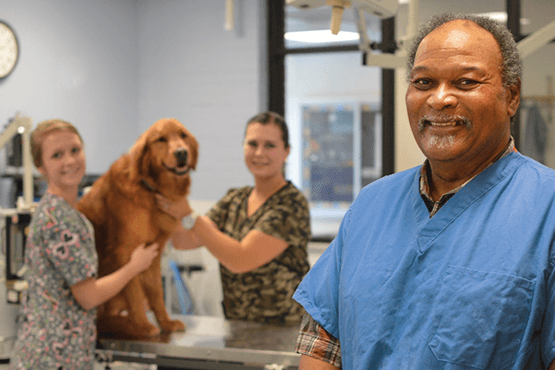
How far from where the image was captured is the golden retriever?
1980 millimetres

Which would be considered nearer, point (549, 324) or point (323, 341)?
point (549, 324)

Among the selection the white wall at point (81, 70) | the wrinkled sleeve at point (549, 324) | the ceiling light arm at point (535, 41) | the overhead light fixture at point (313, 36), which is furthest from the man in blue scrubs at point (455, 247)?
the overhead light fixture at point (313, 36)

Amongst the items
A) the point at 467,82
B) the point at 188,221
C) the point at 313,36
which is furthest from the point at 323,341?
the point at 313,36

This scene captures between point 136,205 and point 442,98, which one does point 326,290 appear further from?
point 136,205

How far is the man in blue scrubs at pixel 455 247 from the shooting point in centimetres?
83

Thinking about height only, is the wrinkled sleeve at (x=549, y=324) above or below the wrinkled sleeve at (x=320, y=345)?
above

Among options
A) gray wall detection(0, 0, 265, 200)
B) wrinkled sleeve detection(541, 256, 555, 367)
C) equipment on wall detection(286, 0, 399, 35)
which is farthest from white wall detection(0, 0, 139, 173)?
wrinkled sleeve detection(541, 256, 555, 367)

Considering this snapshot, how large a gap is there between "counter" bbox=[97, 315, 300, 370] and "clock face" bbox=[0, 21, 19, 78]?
2900mm

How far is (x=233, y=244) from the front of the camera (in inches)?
81.7

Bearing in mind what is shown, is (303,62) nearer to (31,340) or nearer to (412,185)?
(31,340)

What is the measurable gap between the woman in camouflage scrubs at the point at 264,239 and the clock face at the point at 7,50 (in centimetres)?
270

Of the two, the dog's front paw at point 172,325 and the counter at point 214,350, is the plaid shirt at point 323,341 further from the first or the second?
the dog's front paw at point 172,325

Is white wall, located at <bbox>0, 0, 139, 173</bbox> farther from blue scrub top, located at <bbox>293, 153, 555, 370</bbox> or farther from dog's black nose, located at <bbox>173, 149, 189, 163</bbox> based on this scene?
blue scrub top, located at <bbox>293, 153, 555, 370</bbox>

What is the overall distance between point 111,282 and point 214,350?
1.34 ft
